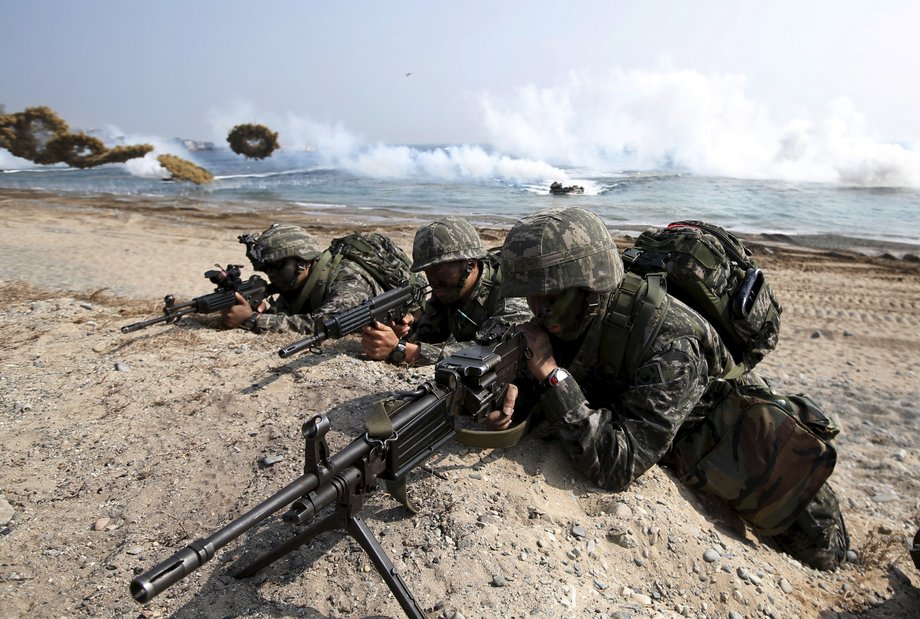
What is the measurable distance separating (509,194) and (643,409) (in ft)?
96.7

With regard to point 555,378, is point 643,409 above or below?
below

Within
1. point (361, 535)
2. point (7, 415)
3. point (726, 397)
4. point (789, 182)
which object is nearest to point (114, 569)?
point (361, 535)

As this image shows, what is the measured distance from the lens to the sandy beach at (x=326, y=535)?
2.59 meters

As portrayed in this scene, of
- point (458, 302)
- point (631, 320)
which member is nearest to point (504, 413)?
point (631, 320)

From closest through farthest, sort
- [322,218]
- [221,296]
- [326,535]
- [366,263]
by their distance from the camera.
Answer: [326,535], [221,296], [366,263], [322,218]

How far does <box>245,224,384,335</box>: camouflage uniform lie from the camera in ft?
20.8

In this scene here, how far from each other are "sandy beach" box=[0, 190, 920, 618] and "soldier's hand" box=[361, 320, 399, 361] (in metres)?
0.21

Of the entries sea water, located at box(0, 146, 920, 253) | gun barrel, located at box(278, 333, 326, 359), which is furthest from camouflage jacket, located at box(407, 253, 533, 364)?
sea water, located at box(0, 146, 920, 253)

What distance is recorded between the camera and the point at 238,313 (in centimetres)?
656

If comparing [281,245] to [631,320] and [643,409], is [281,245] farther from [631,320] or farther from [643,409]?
[643,409]

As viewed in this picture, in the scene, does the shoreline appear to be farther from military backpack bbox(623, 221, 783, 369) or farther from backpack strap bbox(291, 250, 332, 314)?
military backpack bbox(623, 221, 783, 369)

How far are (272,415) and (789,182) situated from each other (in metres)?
40.1

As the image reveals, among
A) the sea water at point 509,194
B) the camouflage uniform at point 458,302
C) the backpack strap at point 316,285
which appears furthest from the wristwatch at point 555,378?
the sea water at point 509,194

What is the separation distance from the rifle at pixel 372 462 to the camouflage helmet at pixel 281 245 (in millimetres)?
3941
